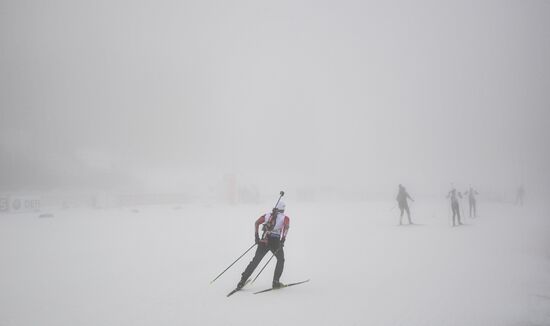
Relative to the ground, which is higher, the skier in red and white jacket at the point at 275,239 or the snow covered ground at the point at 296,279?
the skier in red and white jacket at the point at 275,239

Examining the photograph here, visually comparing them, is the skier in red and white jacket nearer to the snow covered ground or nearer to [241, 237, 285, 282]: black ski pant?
[241, 237, 285, 282]: black ski pant

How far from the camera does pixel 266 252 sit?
17.6 ft

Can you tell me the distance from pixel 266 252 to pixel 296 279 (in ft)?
5.07

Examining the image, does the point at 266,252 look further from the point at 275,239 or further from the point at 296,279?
the point at 296,279

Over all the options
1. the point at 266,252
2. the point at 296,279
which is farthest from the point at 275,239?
the point at 296,279

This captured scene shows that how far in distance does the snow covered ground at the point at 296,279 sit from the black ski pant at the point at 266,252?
14.7 inches

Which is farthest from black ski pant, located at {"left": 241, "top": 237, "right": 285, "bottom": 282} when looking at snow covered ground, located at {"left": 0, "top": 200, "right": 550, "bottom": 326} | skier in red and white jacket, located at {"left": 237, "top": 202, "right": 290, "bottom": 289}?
snow covered ground, located at {"left": 0, "top": 200, "right": 550, "bottom": 326}

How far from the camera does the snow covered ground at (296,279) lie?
4254 millimetres

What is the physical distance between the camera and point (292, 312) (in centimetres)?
438

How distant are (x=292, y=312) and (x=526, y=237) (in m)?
12.3

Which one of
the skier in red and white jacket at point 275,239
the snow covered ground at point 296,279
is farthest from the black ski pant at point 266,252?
the snow covered ground at point 296,279

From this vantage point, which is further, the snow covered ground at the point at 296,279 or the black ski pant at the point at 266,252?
the black ski pant at the point at 266,252

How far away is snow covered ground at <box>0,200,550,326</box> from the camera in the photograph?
425cm

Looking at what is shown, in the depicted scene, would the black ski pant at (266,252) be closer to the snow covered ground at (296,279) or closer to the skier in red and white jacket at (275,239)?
the skier in red and white jacket at (275,239)
